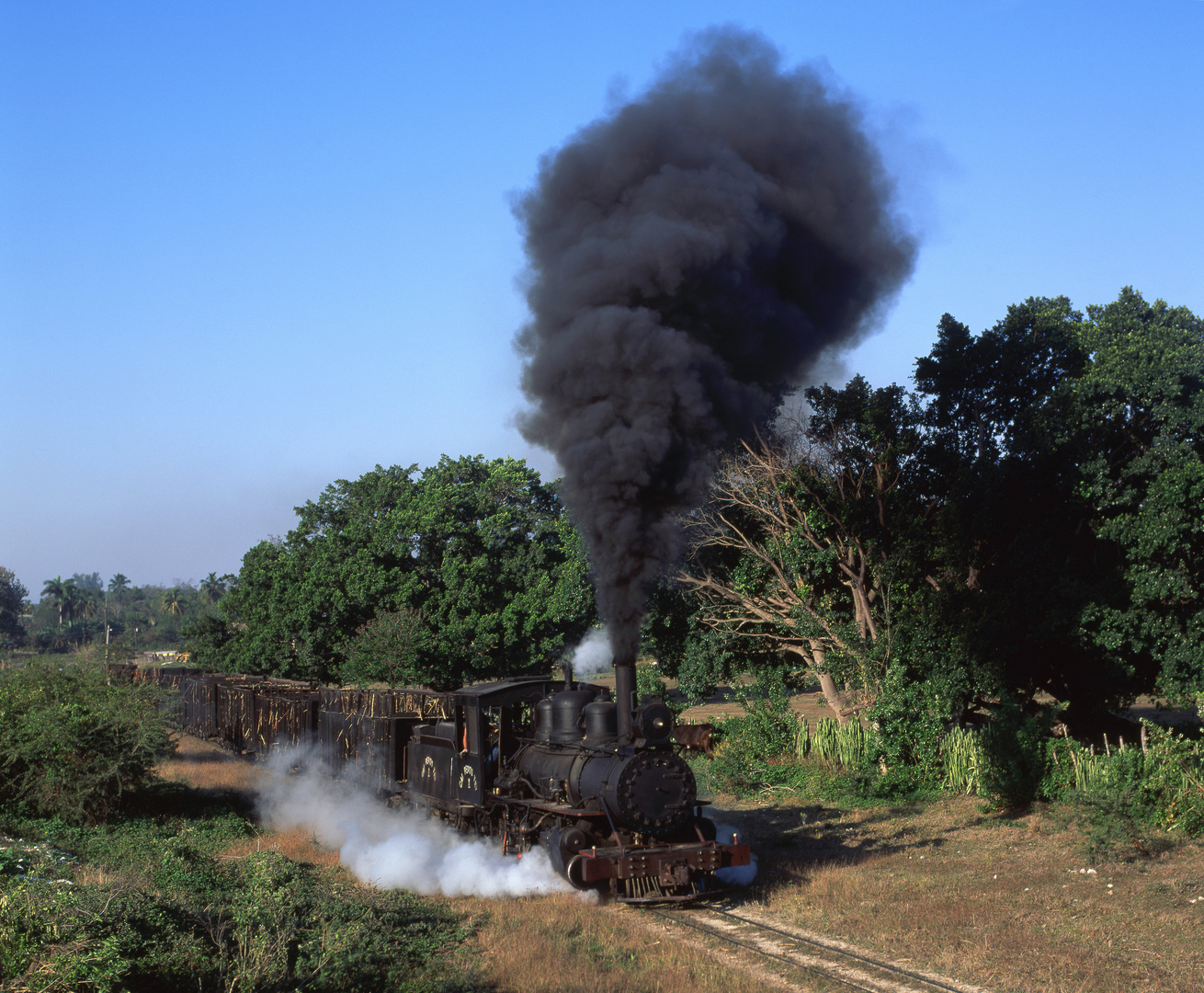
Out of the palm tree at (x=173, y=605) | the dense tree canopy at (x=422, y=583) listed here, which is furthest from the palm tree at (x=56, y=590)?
the dense tree canopy at (x=422, y=583)

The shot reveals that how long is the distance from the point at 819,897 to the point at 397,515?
2783 centimetres

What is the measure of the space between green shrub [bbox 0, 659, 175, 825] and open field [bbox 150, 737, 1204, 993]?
263 centimetres

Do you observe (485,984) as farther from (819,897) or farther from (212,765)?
(212,765)

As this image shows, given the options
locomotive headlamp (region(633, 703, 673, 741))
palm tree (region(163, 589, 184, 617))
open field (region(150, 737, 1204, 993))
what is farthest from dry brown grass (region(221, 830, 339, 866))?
palm tree (region(163, 589, 184, 617))

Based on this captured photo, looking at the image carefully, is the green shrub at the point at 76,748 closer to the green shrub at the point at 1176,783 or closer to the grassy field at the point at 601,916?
the grassy field at the point at 601,916

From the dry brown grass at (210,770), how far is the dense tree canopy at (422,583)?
6238 mm

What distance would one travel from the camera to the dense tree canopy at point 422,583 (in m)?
33.2

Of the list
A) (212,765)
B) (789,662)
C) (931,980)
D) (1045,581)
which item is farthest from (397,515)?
(931,980)

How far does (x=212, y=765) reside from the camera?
23.5 meters

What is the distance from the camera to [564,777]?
1166 cm

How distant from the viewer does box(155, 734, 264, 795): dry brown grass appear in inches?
789

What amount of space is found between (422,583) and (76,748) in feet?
67.1

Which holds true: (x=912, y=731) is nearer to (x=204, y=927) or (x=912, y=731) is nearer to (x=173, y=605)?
(x=204, y=927)

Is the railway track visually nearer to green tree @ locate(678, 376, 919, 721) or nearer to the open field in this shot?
the open field
